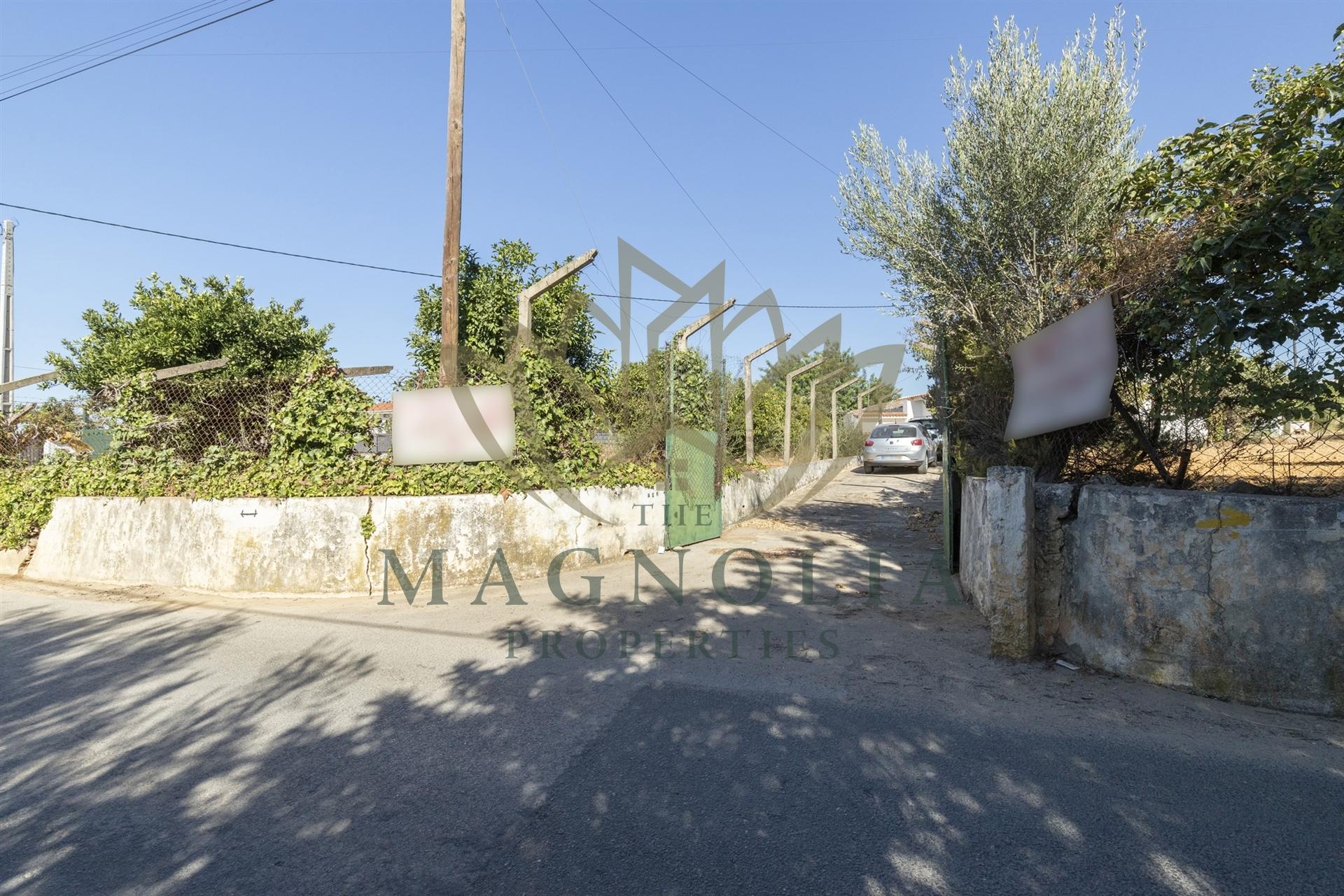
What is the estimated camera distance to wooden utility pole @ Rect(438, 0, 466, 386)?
8438 mm

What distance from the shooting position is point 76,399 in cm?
913

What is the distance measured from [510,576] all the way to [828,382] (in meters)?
27.0

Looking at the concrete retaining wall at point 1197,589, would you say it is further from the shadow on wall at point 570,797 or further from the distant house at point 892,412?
the distant house at point 892,412

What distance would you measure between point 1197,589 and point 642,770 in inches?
128

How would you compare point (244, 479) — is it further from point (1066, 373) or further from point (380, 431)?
point (1066, 373)

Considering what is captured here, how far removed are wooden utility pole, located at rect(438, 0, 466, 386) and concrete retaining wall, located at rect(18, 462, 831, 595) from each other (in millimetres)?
1850

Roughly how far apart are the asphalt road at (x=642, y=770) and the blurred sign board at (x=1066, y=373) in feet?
5.48

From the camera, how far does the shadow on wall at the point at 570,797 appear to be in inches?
97.3

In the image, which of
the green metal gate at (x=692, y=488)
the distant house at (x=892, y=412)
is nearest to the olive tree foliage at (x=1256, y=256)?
the green metal gate at (x=692, y=488)

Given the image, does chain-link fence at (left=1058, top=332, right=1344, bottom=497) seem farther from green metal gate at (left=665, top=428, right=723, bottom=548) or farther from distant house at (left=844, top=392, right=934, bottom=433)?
distant house at (left=844, top=392, right=934, bottom=433)

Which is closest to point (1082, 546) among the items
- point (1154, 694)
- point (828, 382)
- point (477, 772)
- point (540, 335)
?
point (1154, 694)

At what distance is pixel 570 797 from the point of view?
3012mm

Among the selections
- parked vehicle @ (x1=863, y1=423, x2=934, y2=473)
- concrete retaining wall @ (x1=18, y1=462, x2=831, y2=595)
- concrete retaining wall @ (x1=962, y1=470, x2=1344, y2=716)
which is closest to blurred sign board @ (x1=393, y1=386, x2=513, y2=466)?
concrete retaining wall @ (x1=18, y1=462, x2=831, y2=595)

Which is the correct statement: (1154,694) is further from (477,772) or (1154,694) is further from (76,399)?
(76,399)
